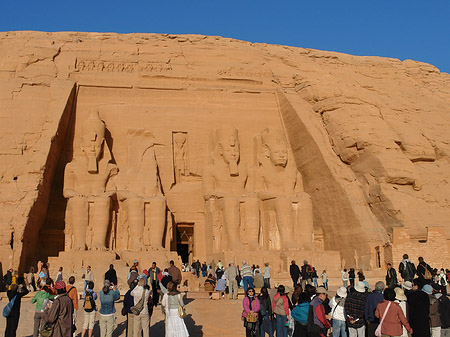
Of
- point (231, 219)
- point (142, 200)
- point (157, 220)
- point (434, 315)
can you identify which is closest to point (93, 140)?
point (142, 200)

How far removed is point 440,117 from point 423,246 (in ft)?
20.4

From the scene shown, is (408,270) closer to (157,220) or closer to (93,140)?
(157,220)

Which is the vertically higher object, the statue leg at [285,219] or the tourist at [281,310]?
the statue leg at [285,219]

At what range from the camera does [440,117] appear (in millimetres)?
18516

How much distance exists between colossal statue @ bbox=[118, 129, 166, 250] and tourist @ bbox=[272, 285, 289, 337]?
8.82m

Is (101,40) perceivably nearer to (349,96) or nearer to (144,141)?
(144,141)

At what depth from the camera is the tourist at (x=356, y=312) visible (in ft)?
18.8

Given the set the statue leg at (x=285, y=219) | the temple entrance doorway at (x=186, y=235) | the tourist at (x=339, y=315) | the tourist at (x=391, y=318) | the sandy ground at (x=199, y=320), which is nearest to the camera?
the tourist at (x=391, y=318)

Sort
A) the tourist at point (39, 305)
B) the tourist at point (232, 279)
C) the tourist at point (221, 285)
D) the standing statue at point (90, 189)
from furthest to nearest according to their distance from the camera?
the standing statue at point (90, 189)
the tourist at point (221, 285)
the tourist at point (232, 279)
the tourist at point (39, 305)

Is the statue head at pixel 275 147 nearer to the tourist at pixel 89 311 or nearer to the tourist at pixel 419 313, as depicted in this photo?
the tourist at pixel 89 311

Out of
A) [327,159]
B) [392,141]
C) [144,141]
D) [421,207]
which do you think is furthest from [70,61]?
[421,207]

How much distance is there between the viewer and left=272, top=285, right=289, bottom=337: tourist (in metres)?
6.50

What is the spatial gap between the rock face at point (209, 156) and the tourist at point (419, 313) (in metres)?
8.54

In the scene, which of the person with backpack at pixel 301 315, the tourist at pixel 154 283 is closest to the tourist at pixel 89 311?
the tourist at pixel 154 283
